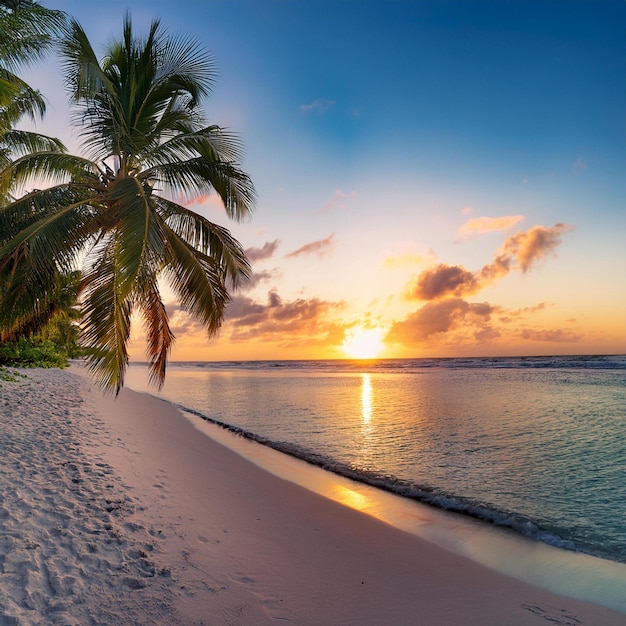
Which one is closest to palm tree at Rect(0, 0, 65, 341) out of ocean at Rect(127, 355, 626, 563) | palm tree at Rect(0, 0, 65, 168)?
palm tree at Rect(0, 0, 65, 168)

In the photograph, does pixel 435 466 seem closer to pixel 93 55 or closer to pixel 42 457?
pixel 42 457

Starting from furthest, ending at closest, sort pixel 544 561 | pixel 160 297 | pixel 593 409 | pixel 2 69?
pixel 593 409, pixel 2 69, pixel 160 297, pixel 544 561

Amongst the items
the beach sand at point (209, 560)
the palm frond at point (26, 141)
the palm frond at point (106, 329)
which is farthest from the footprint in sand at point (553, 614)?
the palm frond at point (26, 141)

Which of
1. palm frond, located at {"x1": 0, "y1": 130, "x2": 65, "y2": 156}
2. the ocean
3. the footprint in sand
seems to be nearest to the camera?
the footprint in sand

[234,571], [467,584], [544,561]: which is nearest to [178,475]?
[234,571]

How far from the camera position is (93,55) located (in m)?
8.70

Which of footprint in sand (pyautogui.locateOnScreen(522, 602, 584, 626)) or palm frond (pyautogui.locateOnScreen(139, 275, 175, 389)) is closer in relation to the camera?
footprint in sand (pyautogui.locateOnScreen(522, 602, 584, 626))

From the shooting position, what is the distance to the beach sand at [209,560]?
12.0ft

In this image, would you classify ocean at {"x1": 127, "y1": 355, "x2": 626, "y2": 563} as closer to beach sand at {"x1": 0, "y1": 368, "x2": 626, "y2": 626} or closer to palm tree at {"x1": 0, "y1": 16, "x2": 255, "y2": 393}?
beach sand at {"x1": 0, "y1": 368, "x2": 626, "y2": 626}

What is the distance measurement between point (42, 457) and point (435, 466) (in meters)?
7.94

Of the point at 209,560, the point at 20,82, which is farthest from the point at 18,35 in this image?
the point at 209,560

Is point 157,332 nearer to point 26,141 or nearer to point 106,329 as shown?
point 106,329

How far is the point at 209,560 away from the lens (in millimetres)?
4598

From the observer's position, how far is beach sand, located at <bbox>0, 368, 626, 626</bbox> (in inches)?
144
